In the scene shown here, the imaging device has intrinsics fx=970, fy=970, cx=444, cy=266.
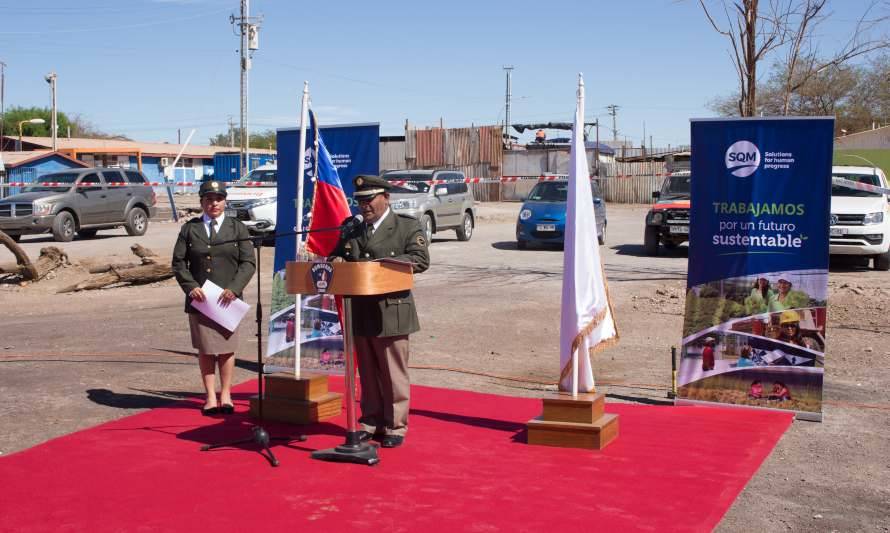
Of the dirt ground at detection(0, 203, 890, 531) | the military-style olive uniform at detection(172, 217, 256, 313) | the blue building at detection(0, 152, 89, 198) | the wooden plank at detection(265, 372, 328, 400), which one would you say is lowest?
the dirt ground at detection(0, 203, 890, 531)

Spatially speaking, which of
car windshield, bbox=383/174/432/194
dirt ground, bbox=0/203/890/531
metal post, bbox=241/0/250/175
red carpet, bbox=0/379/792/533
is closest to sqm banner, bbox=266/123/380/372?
dirt ground, bbox=0/203/890/531

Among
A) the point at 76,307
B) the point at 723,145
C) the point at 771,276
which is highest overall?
the point at 723,145

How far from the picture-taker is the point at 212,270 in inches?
308

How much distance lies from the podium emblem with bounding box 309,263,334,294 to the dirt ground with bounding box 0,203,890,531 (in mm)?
2324

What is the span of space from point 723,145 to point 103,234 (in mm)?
24933

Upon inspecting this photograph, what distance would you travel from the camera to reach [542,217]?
2327 centimetres

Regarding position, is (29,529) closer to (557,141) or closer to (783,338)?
(783,338)

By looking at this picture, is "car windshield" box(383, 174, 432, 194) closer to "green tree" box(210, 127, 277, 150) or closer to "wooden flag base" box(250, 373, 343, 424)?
"wooden flag base" box(250, 373, 343, 424)

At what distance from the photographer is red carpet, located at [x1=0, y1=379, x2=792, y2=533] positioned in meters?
5.22

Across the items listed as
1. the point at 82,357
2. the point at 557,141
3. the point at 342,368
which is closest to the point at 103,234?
the point at 82,357

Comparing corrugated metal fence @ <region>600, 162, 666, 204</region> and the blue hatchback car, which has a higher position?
corrugated metal fence @ <region>600, 162, 666, 204</region>

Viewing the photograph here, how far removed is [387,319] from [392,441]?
0.86m

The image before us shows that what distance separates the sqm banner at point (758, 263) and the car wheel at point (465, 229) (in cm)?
1769

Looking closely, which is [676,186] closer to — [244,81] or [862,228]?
[862,228]
